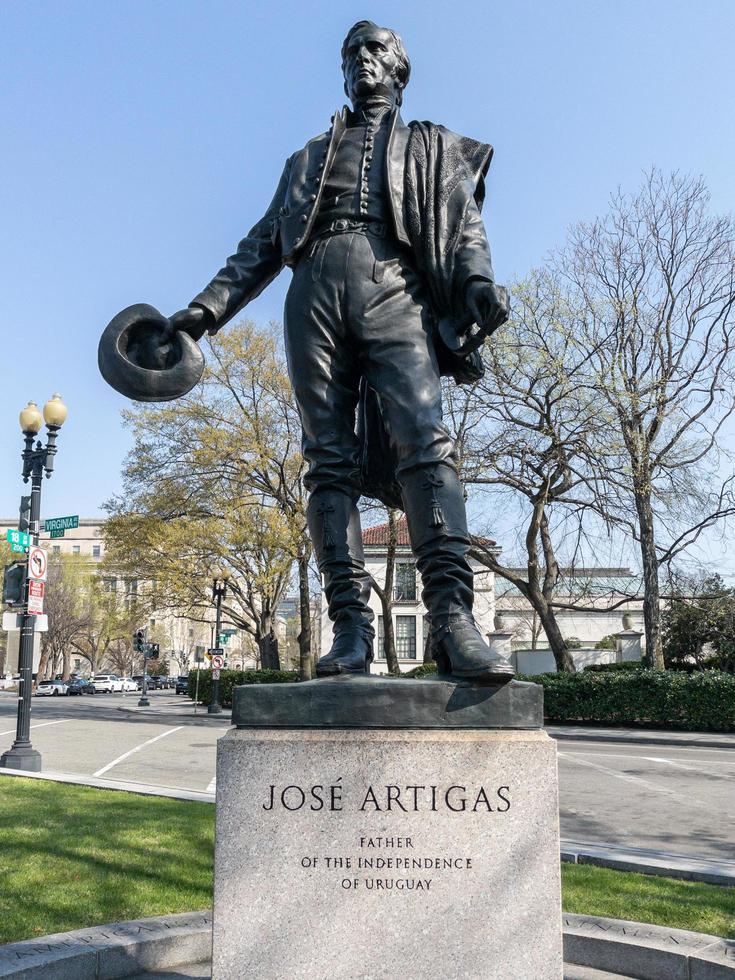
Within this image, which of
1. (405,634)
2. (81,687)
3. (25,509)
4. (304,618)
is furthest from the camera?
(81,687)

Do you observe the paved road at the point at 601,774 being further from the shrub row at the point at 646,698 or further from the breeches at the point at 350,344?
the breeches at the point at 350,344

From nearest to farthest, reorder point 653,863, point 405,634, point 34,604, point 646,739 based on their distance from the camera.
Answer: point 653,863, point 34,604, point 646,739, point 405,634

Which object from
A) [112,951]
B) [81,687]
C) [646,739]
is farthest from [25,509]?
[81,687]

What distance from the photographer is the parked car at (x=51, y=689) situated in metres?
59.1

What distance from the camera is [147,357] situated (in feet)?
12.5

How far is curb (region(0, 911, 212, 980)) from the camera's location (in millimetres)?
3352

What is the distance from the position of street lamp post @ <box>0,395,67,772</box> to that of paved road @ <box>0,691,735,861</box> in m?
0.67

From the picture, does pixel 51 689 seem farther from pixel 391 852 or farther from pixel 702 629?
pixel 391 852

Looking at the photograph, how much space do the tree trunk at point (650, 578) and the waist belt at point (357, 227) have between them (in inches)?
804

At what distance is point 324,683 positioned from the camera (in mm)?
3184

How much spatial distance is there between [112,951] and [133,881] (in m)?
1.91

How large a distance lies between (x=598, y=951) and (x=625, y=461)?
66.6ft

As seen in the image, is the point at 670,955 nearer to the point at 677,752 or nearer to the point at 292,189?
the point at 292,189

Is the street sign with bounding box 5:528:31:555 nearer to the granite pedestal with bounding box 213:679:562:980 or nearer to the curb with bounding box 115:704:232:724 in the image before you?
the granite pedestal with bounding box 213:679:562:980
